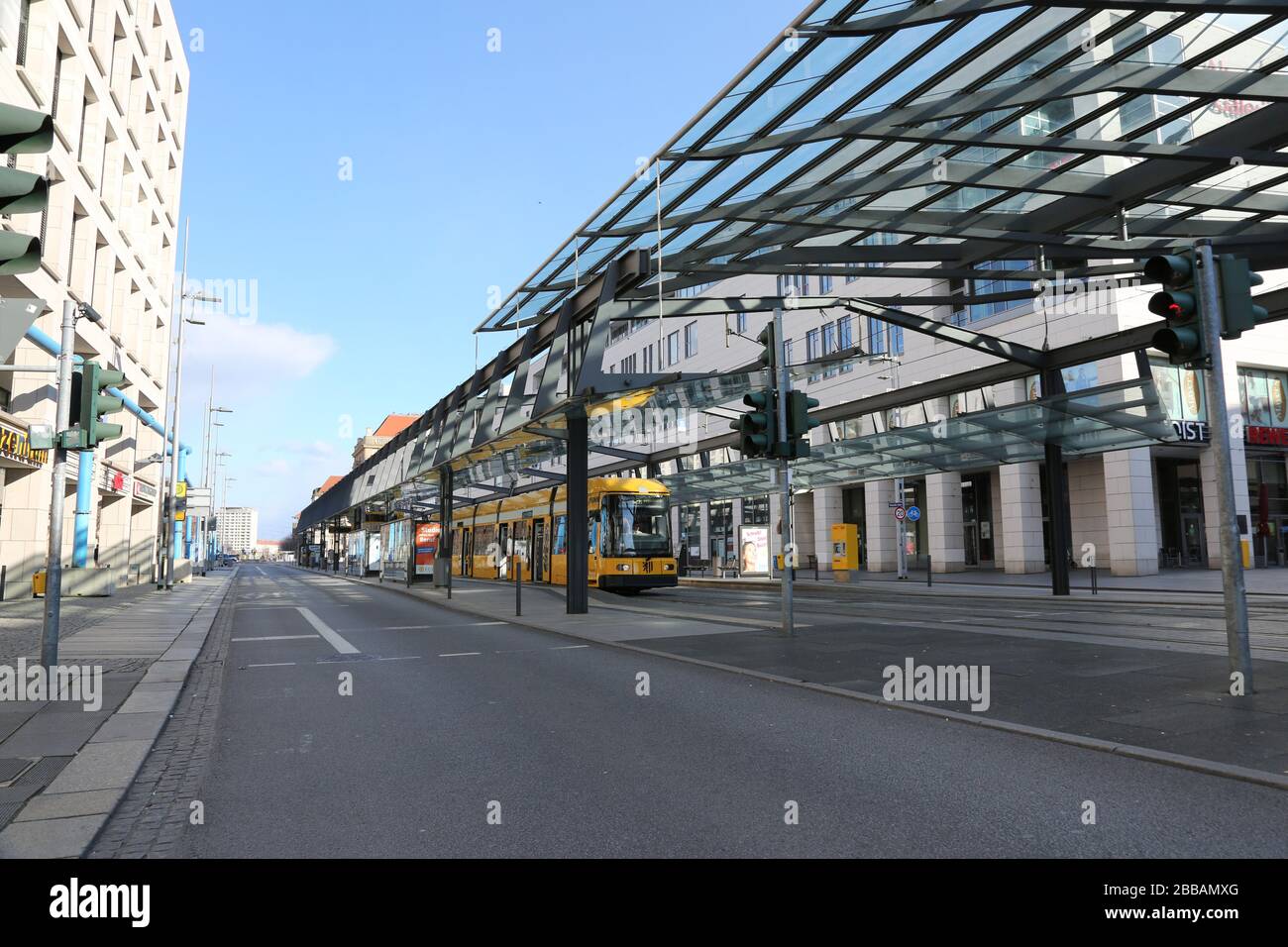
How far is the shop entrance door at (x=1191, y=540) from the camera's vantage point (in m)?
36.8

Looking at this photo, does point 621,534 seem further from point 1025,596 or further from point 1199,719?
point 1199,719

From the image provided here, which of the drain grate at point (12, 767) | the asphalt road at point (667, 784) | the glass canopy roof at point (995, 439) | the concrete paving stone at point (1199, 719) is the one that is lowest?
the asphalt road at point (667, 784)

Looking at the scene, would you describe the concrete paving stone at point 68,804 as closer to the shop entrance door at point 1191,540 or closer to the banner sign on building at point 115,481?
the banner sign on building at point 115,481

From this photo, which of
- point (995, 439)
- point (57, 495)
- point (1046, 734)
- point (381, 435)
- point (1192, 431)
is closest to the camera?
point (1046, 734)

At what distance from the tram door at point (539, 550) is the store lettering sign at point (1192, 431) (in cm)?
2375

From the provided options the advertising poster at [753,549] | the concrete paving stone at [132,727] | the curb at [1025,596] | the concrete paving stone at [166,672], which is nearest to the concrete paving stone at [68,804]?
the concrete paving stone at [132,727]

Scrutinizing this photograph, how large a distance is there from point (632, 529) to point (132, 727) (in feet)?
58.1

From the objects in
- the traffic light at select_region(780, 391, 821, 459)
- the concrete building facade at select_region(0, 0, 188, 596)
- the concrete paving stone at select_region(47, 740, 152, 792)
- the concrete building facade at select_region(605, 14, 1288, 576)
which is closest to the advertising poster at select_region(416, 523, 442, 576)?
the concrete building facade at select_region(0, 0, 188, 596)

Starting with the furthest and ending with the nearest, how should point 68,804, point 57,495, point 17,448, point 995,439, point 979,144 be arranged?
1. point 995,439
2. point 17,448
3. point 979,144
4. point 57,495
5. point 68,804

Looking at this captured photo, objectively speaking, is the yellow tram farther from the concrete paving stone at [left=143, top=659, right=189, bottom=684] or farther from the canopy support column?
the concrete paving stone at [left=143, top=659, right=189, bottom=684]

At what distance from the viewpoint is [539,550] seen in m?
28.5

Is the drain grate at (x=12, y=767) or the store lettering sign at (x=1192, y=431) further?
the store lettering sign at (x=1192, y=431)

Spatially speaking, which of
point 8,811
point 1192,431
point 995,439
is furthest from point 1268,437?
point 8,811

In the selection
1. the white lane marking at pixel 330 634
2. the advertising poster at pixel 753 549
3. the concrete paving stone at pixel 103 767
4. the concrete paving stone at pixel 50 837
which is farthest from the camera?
the advertising poster at pixel 753 549
